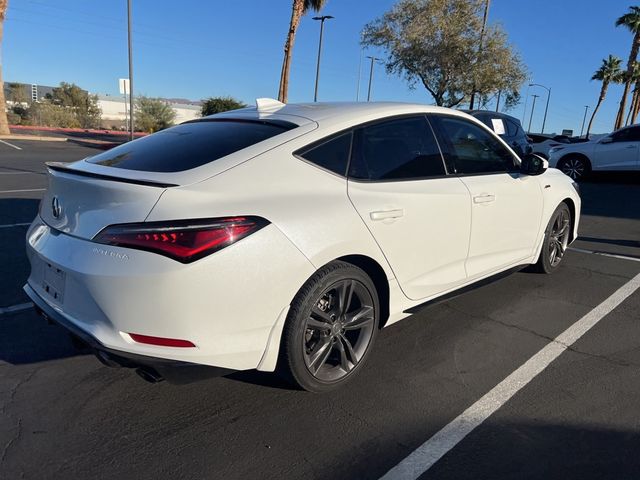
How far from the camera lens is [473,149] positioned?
400 centimetres

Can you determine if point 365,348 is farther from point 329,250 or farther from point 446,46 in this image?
point 446,46

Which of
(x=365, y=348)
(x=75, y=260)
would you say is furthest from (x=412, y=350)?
(x=75, y=260)

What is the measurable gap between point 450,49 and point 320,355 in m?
26.3

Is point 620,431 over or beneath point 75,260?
beneath

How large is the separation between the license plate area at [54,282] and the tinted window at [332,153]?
138cm

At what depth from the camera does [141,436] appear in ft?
8.33

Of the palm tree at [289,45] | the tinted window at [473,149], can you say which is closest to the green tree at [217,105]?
the palm tree at [289,45]

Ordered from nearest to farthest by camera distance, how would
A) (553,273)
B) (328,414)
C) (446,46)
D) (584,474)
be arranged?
1. (584,474)
2. (328,414)
3. (553,273)
4. (446,46)

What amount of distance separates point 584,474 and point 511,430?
1.28 ft

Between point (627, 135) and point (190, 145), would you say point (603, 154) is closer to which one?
point (627, 135)

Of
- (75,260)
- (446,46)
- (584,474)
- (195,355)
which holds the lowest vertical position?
(584,474)

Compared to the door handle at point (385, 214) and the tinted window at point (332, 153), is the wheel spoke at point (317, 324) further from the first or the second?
the tinted window at point (332, 153)

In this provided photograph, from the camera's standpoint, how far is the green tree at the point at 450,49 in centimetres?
2605

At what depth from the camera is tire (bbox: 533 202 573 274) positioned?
16.0 feet
